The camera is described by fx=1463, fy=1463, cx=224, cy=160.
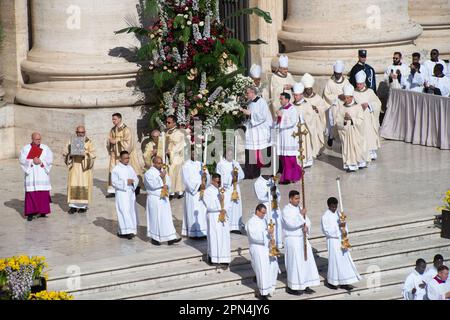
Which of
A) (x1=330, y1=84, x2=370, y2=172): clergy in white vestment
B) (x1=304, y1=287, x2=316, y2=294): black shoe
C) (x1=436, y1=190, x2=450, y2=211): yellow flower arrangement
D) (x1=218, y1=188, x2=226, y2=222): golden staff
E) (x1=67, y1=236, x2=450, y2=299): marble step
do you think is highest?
(x1=330, y1=84, x2=370, y2=172): clergy in white vestment

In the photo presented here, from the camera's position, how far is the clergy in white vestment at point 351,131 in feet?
82.4

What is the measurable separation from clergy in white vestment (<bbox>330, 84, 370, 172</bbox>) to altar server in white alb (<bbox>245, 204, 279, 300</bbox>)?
5.95 meters

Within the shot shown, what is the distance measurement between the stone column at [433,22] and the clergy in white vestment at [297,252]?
11.0 m

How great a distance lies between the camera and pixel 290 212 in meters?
19.6

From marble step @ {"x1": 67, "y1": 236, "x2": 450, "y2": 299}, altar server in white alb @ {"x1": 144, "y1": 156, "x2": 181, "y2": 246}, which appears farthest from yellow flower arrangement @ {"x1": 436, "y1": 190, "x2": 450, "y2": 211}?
altar server in white alb @ {"x1": 144, "y1": 156, "x2": 181, "y2": 246}

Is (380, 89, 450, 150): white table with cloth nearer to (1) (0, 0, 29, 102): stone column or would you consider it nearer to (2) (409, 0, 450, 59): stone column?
(2) (409, 0, 450, 59): stone column

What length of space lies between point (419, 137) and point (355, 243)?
645 centimetres

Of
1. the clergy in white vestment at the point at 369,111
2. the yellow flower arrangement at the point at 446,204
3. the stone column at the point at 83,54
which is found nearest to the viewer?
the yellow flower arrangement at the point at 446,204

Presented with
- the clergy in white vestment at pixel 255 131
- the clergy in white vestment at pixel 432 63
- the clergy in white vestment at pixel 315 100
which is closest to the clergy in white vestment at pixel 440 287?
the clergy in white vestment at pixel 255 131

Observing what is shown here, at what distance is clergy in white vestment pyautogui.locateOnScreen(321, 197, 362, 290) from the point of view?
1972cm

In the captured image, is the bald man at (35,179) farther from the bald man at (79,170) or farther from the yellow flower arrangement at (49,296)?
the yellow flower arrangement at (49,296)

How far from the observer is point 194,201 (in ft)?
70.3
